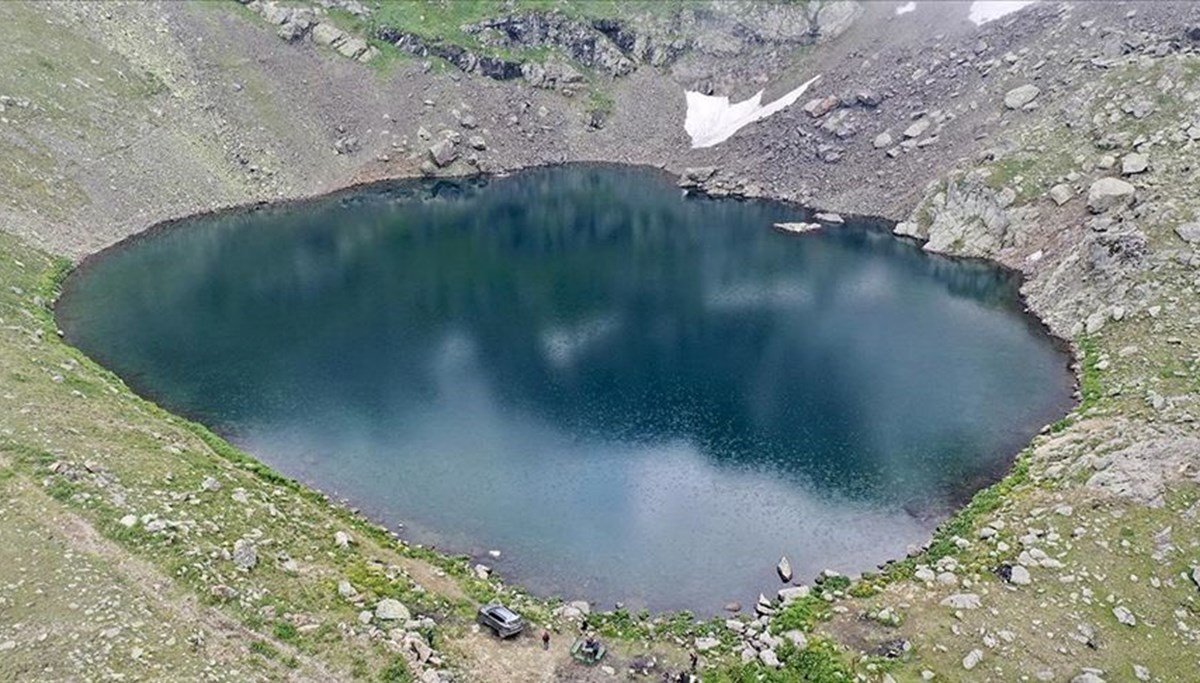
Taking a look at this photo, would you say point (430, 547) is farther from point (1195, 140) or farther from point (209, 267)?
point (1195, 140)

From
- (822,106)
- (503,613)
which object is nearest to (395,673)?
(503,613)

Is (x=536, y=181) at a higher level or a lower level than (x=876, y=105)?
lower

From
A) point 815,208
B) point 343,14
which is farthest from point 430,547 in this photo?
point 343,14

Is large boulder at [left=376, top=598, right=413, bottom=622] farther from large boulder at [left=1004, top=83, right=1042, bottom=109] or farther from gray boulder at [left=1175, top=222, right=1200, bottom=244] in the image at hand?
large boulder at [left=1004, top=83, right=1042, bottom=109]

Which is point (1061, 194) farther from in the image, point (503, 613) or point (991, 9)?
point (503, 613)

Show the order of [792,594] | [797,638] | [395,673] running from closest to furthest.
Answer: [395,673]
[797,638]
[792,594]

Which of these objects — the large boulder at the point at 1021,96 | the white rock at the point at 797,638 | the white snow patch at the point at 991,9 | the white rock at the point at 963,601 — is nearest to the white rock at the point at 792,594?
the white rock at the point at 797,638

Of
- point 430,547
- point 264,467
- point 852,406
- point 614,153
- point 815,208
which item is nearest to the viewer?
point 430,547

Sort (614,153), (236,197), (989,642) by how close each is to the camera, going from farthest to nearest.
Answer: (614,153)
(236,197)
(989,642)

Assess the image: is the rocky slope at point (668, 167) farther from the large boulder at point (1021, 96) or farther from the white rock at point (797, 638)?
the large boulder at point (1021, 96)
